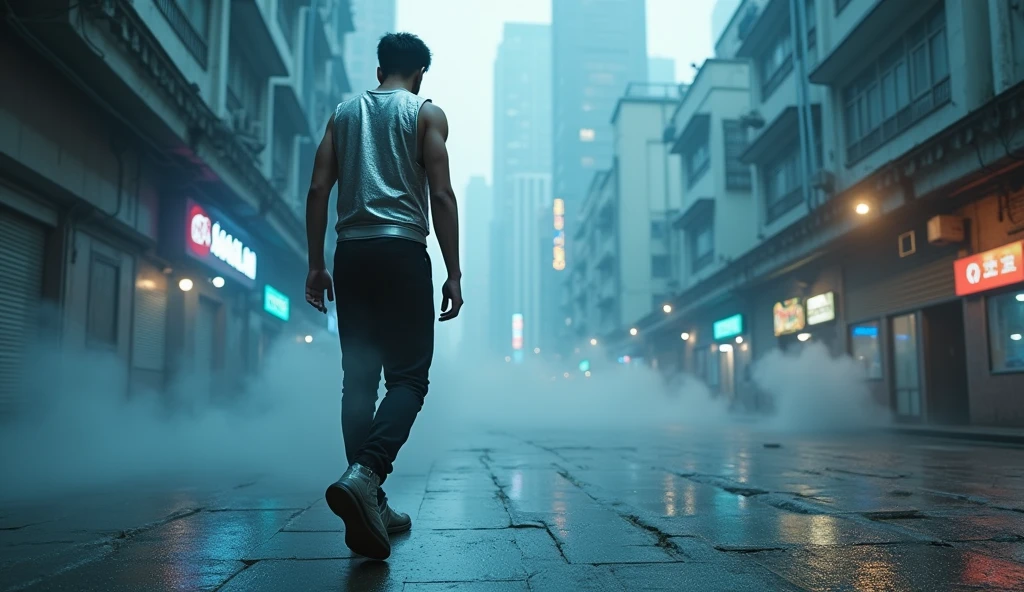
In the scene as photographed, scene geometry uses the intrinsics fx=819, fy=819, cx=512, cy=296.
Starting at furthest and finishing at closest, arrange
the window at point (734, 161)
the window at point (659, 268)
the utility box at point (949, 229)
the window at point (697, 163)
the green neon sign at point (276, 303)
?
the window at point (659, 268) → the window at point (697, 163) → the window at point (734, 161) → the green neon sign at point (276, 303) → the utility box at point (949, 229)

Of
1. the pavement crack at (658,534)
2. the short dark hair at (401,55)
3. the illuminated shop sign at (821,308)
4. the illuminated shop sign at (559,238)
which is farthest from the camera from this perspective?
the illuminated shop sign at (559,238)

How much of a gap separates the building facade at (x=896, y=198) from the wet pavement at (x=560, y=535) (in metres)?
8.84

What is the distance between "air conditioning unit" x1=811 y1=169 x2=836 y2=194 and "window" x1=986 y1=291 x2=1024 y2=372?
594 cm

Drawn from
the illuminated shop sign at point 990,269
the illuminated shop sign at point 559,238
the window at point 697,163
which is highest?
the illuminated shop sign at point 559,238

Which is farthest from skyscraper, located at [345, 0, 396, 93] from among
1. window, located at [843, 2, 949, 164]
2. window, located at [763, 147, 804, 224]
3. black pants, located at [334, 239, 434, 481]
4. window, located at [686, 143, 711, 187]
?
black pants, located at [334, 239, 434, 481]

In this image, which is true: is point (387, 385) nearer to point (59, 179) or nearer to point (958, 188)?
point (59, 179)

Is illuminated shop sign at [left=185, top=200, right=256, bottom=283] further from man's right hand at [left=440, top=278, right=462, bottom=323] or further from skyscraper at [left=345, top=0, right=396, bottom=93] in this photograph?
skyscraper at [left=345, top=0, right=396, bottom=93]

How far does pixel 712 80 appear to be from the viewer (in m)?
30.6

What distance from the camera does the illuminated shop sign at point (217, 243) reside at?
44.1 feet

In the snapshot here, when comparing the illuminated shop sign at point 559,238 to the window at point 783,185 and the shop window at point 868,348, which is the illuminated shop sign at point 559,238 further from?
the shop window at point 868,348

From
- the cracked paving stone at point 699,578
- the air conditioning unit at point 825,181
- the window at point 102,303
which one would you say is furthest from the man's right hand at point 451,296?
the air conditioning unit at point 825,181

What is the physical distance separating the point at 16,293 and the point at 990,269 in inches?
538

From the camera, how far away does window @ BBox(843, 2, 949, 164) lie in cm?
1505

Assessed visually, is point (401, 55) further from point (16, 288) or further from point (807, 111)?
point (807, 111)
